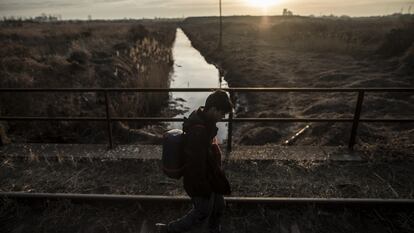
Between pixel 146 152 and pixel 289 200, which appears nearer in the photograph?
pixel 289 200

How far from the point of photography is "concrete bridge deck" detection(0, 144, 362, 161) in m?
5.05

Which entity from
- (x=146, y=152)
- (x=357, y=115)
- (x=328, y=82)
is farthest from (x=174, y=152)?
(x=328, y=82)

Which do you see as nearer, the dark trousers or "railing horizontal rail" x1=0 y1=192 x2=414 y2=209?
the dark trousers

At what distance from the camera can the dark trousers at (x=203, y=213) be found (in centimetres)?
298

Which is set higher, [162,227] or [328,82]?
[162,227]

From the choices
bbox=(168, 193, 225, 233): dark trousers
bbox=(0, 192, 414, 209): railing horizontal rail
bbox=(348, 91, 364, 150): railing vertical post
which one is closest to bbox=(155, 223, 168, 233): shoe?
bbox=(168, 193, 225, 233): dark trousers

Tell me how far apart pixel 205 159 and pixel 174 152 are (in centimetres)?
29

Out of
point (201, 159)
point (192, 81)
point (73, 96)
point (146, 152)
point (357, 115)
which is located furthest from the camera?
point (192, 81)

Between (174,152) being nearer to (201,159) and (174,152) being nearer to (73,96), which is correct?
(201,159)

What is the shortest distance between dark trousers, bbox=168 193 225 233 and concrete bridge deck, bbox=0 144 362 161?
6.04 feet

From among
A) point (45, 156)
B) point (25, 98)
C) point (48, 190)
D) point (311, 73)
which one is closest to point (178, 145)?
point (48, 190)

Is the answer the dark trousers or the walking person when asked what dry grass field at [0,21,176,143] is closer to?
the dark trousers

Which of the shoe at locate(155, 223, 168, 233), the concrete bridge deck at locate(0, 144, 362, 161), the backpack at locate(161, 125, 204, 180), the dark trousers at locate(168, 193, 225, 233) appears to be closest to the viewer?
the backpack at locate(161, 125, 204, 180)

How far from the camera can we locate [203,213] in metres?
3.03
